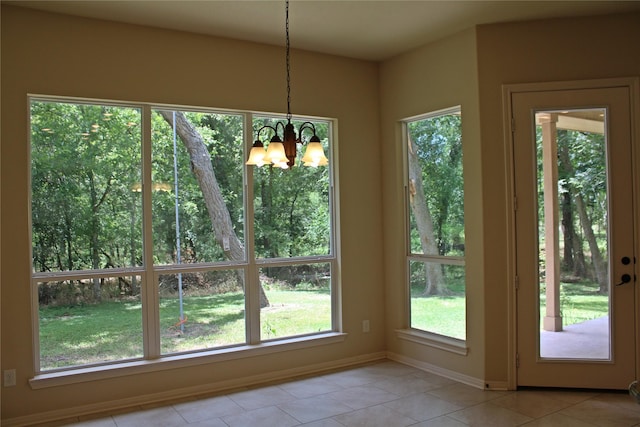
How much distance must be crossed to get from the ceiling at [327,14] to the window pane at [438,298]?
207 cm

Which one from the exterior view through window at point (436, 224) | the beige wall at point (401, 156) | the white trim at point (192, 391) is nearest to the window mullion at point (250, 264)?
the white trim at point (192, 391)

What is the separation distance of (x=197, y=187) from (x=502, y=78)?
2658mm

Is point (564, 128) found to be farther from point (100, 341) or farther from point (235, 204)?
point (100, 341)

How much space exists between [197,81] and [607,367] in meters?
3.95

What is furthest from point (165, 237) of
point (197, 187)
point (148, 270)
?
point (197, 187)

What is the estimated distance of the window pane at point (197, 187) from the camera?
4047mm

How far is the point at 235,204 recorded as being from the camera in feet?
14.3

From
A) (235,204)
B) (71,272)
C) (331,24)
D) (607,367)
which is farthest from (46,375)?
(607,367)

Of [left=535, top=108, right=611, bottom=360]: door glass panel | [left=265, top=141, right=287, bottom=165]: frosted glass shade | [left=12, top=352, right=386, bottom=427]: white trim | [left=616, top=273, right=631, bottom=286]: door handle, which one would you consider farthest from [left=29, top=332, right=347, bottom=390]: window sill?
[left=616, top=273, right=631, bottom=286]: door handle

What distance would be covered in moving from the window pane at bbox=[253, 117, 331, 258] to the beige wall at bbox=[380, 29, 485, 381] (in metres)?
0.65

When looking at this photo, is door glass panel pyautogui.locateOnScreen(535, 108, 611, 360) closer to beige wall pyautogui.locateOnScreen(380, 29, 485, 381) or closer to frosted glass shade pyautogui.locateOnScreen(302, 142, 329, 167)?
beige wall pyautogui.locateOnScreen(380, 29, 485, 381)

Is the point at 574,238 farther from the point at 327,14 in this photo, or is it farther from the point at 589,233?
the point at 327,14

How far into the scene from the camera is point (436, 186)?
457cm

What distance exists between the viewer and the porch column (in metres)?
3.93
